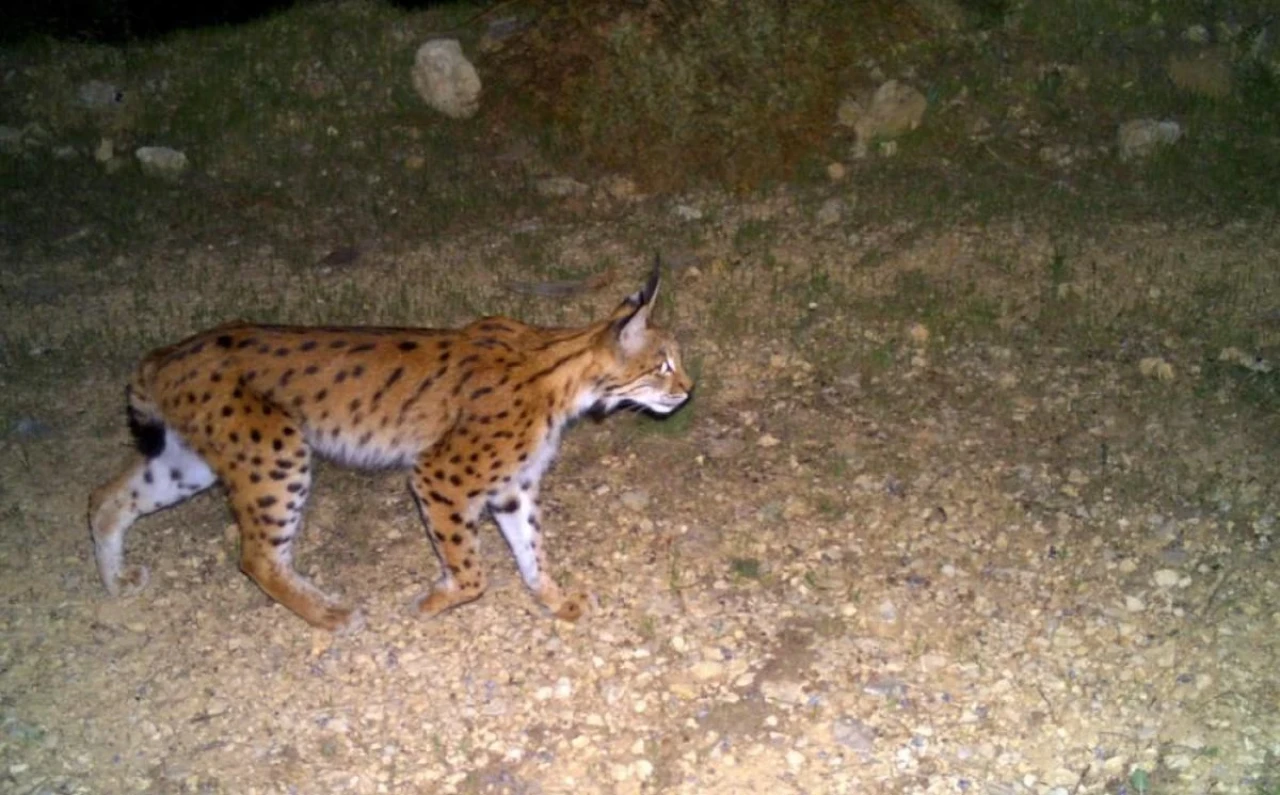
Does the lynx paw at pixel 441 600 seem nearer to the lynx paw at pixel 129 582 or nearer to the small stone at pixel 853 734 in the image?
the lynx paw at pixel 129 582

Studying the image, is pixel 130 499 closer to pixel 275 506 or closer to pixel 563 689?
pixel 275 506

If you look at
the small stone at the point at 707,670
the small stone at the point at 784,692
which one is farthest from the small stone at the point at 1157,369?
the small stone at the point at 707,670

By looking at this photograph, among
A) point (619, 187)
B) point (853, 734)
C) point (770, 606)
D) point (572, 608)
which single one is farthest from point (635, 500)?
point (619, 187)

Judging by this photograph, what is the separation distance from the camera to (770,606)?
6.61 meters

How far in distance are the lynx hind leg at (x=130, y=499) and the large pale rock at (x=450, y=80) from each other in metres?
5.11

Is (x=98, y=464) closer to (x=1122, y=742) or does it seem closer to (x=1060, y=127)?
(x=1122, y=742)

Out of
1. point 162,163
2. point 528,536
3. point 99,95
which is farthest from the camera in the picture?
point 99,95

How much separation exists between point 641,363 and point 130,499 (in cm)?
254

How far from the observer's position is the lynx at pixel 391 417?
645 cm

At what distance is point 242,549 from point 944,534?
10.9ft

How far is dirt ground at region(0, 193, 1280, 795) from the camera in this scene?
5793mm

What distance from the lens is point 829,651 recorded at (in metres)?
6.30

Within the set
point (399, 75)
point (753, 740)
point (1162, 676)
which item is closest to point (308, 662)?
point (753, 740)

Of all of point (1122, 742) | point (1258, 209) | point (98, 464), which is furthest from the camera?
point (1258, 209)
